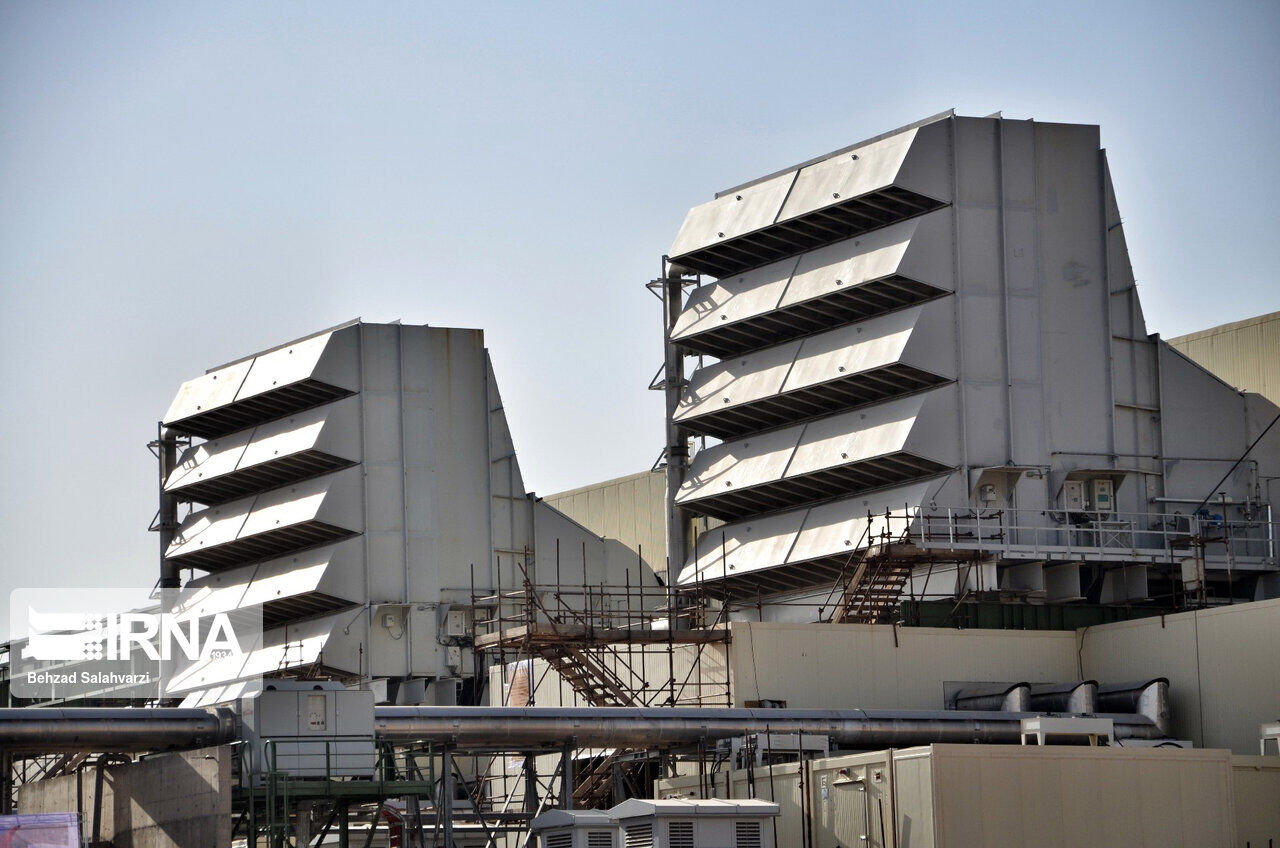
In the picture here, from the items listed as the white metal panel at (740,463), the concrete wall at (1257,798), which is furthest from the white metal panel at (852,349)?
the concrete wall at (1257,798)

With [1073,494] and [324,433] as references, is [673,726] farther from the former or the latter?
[324,433]

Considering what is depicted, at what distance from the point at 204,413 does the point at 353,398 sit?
332 inches

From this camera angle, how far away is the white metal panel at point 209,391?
262ft

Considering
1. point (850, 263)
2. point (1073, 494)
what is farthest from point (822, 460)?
point (1073, 494)

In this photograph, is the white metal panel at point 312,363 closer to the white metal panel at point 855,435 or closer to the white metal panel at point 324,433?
the white metal panel at point 324,433

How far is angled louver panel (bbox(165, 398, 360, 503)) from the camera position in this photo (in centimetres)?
7519

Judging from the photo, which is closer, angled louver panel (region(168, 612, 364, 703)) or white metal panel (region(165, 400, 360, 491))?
angled louver panel (region(168, 612, 364, 703))

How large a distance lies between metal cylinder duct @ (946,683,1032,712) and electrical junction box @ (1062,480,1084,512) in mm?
7043

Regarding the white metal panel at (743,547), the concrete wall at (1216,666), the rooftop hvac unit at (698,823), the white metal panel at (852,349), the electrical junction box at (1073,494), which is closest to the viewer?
the rooftop hvac unit at (698,823)

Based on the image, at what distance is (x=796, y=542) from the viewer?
63562 millimetres

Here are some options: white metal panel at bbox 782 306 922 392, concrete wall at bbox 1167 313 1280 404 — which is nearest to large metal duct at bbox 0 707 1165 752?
white metal panel at bbox 782 306 922 392

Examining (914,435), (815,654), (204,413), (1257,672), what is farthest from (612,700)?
(204,413)

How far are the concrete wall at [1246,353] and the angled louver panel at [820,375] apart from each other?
1520 centimetres

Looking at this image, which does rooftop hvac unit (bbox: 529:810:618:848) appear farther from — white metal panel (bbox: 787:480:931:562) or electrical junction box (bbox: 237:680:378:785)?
white metal panel (bbox: 787:480:931:562)
